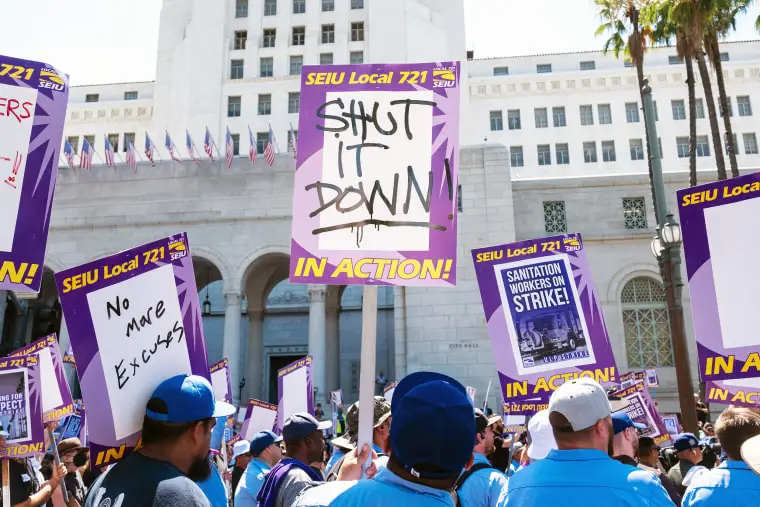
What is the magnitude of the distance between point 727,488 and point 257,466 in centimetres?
413

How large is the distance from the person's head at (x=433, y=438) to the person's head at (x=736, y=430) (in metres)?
2.34

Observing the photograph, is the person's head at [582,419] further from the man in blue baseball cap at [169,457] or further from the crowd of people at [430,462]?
the man in blue baseball cap at [169,457]

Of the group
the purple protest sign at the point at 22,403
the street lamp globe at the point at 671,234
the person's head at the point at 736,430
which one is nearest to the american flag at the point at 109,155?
the purple protest sign at the point at 22,403

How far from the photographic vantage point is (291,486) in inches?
165

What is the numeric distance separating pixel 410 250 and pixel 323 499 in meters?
2.44

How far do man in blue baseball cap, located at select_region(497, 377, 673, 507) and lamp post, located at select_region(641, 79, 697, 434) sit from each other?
28.5 feet

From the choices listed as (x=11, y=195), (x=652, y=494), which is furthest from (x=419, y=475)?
(x=11, y=195)

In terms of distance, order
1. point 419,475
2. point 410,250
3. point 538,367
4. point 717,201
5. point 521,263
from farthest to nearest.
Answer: point 521,263, point 538,367, point 717,201, point 410,250, point 419,475

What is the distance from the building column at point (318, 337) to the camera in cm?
2478

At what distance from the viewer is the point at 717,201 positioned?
536 cm

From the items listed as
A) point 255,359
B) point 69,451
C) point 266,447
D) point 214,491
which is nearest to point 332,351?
point 255,359

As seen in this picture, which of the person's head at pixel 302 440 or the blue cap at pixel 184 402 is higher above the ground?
the blue cap at pixel 184 402

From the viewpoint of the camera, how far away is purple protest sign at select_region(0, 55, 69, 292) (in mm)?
3980

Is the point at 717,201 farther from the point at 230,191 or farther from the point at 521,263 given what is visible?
the point at 230,191
